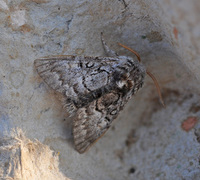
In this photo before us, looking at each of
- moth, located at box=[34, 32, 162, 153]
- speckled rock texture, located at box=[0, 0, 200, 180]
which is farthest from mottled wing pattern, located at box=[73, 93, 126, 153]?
speckled rock texture, located at box=[0, 0, 200, 180]

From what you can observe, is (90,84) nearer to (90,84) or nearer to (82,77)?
(90,84)

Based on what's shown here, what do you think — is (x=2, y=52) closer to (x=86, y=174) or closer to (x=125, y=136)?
(x=86, y=174)

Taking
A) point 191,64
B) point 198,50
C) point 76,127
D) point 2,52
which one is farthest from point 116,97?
point 2,52

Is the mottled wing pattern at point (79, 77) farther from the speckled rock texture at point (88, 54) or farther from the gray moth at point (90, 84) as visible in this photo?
the speckled rock texture at point (88, 54)

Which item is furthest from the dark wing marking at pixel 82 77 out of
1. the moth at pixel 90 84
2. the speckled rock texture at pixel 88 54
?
the speckled rock texture at pixel 88 54

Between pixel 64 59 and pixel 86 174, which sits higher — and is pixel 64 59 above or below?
above

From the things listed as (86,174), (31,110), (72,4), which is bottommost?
(86,174)

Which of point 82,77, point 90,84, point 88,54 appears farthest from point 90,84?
point 88,54
